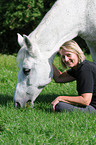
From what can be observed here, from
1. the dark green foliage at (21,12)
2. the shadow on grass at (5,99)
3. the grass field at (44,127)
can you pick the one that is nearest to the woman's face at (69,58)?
the grass field at (44,127)

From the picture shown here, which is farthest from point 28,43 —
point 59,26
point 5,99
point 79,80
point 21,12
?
point 21,12

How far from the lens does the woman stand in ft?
10.6

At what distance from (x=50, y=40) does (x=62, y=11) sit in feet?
1.66

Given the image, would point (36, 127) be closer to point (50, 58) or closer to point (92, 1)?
point (50, 58)

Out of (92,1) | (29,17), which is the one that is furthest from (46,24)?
(29,17)

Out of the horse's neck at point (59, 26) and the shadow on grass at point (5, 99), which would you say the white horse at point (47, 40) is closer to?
the horse's neck at point (59, 26)

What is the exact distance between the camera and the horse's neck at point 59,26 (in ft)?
11.4

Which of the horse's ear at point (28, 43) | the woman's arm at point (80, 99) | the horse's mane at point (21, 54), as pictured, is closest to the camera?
the horse's ear at point (28, 43)

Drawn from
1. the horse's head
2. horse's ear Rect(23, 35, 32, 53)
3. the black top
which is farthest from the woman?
horse's ear Rect(23, 35, 32, 53)

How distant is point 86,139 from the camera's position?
2.64 meters

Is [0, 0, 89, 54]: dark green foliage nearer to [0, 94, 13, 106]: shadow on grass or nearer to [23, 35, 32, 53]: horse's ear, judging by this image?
[0, 94, 13, 106]: shadow on grass

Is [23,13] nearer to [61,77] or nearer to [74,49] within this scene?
[61,77]

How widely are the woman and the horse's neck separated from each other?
0.20 metres

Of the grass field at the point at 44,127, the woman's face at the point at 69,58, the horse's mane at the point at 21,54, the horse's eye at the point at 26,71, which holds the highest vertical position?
the horse's mane at the point at 21,54
